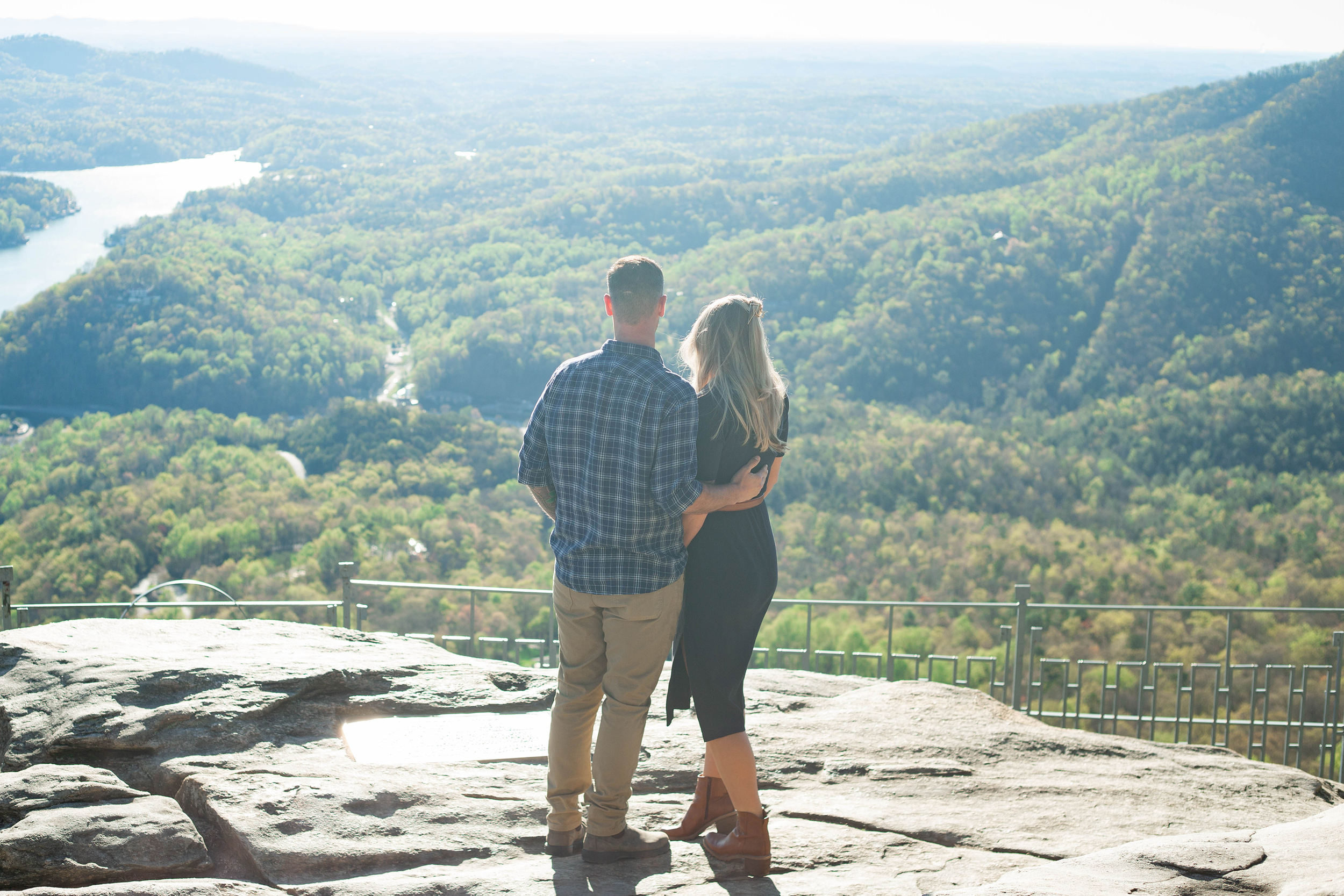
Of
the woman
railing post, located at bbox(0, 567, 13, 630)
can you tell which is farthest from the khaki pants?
railing post, located at bbox(0, 567, 13, 630)

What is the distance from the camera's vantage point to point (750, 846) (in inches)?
115

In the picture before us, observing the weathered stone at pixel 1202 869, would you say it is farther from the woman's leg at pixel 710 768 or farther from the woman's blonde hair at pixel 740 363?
the woman's blonde hair at pixel 740 363

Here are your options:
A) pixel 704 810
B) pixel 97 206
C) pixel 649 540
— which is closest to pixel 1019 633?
pixel 704 810

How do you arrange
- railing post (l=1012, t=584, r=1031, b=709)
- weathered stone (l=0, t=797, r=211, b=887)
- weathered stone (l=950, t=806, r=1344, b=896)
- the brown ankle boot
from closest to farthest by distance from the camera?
weathered stone (l=950, t=806, r=1344, b=896) → weathered stone (l=0, t=797, r=211, b=887) → the brown ankle boot → railing post (l=1012, t=584, r=1031, b=709)

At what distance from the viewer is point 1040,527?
4166 cm

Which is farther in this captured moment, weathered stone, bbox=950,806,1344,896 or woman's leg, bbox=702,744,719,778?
woman's leg, bbox=702,744,719,778

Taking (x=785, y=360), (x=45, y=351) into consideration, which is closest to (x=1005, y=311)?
(x=785, y=360)

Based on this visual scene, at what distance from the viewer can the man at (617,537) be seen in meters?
2.81

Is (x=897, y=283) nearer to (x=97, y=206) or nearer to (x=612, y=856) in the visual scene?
(x=612, y=856)

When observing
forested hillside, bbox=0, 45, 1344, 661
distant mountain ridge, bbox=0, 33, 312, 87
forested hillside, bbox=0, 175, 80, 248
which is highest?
distant mountain ridge, bbox=0, 33, 312, 87

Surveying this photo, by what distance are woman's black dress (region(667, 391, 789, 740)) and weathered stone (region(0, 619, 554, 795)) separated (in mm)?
1440

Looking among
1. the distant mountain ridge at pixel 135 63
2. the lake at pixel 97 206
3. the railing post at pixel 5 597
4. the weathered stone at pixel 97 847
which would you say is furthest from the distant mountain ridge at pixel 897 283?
the weathered stone at pixel 97 847

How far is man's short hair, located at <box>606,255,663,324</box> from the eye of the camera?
2.80 m

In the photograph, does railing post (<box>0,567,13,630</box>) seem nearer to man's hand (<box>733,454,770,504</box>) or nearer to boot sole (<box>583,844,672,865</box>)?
boot sole (<box>583,844,672,865</box>)
